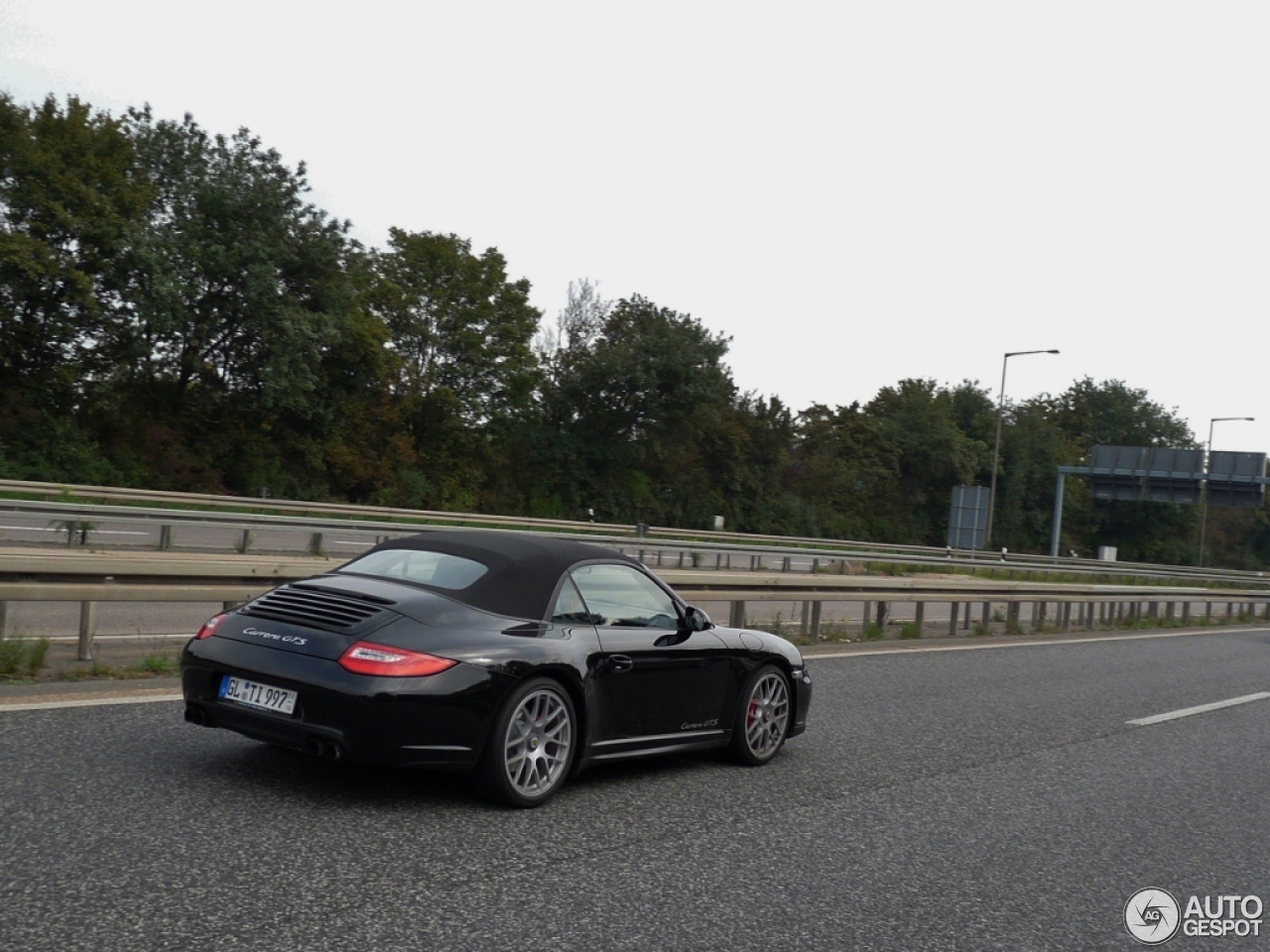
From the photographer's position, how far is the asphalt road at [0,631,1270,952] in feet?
14.6

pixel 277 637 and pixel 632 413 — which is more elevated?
pixel 632 413

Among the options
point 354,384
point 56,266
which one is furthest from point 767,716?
point 354,384

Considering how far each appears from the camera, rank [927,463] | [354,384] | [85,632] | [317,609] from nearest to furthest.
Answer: [317,609] < [85,632] < [354,384] < [927,463]

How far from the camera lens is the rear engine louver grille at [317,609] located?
234 inches

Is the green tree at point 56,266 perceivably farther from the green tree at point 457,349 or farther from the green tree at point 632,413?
the green tree at point 632,413

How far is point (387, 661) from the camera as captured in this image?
18.8 ft

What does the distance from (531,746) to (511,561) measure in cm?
95

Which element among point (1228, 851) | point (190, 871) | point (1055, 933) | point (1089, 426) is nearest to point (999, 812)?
point (1228, 851)

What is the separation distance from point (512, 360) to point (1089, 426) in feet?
217

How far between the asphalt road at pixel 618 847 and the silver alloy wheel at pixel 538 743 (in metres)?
0.19

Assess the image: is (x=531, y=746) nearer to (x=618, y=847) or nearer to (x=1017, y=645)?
(x=618, y=847)

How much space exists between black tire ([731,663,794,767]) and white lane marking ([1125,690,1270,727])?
457 centimetres

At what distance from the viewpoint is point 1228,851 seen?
22.1 ft

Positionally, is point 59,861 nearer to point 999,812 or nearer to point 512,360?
point 999,812
